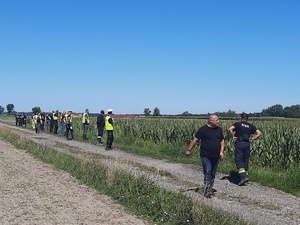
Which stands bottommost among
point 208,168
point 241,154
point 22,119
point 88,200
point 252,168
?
point 88,200

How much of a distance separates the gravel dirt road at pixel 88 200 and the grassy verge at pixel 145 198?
32 cm

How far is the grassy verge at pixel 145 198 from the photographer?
7.02 m

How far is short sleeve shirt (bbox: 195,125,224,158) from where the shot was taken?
9.59 m

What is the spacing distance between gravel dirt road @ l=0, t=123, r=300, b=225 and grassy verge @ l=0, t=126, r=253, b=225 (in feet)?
1.06

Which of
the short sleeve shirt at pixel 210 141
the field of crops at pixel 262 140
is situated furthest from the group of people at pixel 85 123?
the short sleeve shirt at pixel 210 141

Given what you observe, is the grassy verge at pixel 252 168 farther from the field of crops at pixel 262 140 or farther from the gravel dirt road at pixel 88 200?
the gravel dirt road at pixel 88 200

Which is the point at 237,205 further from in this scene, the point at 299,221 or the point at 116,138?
the point at 116,138

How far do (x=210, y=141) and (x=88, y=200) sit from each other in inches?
127

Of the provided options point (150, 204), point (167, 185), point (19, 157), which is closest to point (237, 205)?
point (150, 204)

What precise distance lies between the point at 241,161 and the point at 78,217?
5.89 meters

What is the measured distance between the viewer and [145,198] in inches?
343

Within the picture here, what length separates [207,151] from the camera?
960 cm

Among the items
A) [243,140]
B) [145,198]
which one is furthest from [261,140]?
[145,198]

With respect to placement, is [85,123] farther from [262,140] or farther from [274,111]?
[274,111]
